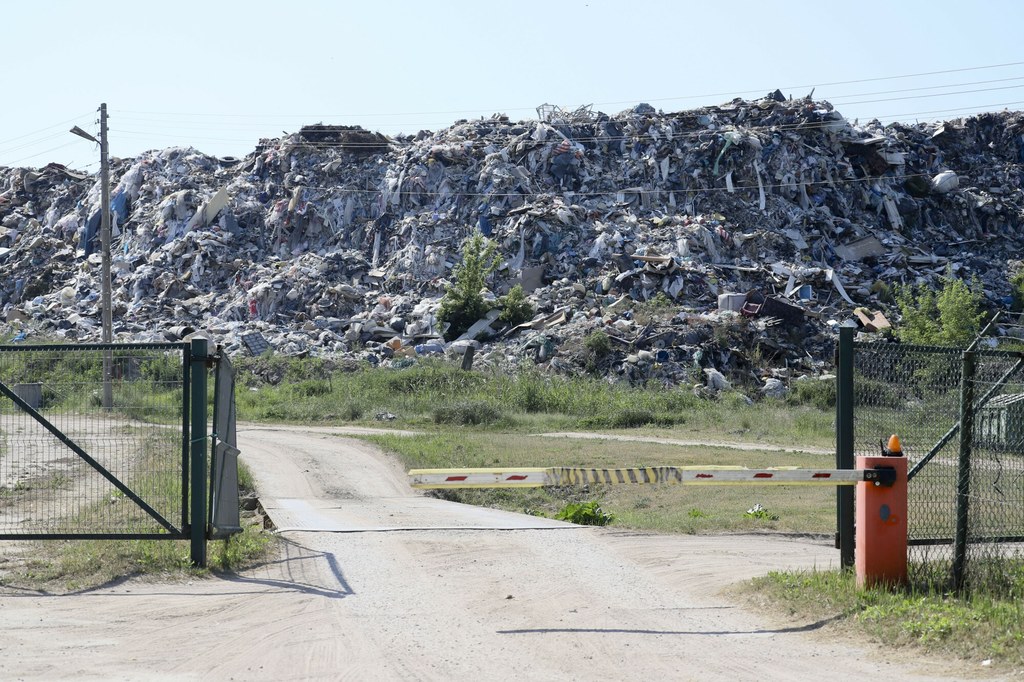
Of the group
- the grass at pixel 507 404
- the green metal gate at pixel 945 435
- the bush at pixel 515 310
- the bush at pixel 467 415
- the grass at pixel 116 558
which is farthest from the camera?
the bush at pixel 515 310

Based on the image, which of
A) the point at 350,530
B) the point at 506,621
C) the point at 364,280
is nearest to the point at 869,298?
the point at 364,280

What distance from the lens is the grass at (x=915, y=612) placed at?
19.0ft

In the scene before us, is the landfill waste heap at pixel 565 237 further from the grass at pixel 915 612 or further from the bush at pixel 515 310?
the grass at pixel 915 612

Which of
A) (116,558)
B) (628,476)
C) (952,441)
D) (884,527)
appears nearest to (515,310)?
(116,558)

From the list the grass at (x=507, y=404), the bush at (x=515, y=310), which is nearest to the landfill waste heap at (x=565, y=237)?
the bush at (x=515, y=310)

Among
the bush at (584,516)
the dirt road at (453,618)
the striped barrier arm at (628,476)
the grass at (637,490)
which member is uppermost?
the striped barrier arm at (628,476)

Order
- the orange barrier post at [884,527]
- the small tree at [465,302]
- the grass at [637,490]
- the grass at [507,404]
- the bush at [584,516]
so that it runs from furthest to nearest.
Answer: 1. the small tree at [465,302]
2. the grass at [507,404]
3. the grass at [637,490]
4. the bush at [584,516]
5. the orange barrier post at [884,527]

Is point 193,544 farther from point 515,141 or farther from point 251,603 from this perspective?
point 515,141

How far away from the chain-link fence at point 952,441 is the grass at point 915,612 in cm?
34

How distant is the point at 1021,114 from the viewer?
46469mm

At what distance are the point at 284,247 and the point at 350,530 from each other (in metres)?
34.1

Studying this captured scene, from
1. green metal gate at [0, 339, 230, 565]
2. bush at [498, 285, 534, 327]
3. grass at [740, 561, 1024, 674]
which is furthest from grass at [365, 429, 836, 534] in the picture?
bush at [498, 285, 534, 327]

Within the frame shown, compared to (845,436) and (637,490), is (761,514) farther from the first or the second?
(845,436)

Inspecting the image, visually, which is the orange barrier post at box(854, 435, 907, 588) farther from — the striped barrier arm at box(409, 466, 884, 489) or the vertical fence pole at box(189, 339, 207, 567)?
the vertical fence pole at box(189, 339, 207, 567)
